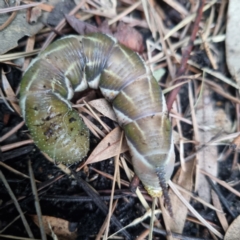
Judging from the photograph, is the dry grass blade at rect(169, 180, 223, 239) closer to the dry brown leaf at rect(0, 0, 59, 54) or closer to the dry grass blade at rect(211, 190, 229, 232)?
the dry grass blade at rect(211, 190, 229, 232)

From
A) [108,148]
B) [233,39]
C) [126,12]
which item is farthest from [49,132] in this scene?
[233,39]

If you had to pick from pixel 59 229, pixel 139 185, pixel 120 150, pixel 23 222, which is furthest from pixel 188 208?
pixel 23 222

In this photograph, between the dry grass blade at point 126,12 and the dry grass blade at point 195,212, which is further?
the dry grass blade at point 126,12

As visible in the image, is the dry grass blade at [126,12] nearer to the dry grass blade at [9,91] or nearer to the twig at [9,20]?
the twig at [9,20]

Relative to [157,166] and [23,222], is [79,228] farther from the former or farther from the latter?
[157,166]

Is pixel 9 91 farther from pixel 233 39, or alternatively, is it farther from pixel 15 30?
pixel 233 39

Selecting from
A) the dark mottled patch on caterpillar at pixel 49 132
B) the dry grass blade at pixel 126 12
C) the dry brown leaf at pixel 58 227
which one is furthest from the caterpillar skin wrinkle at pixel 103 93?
the dry brown leaf at pixel 58 227

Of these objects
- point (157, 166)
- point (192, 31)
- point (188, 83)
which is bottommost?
point (157, 166)
